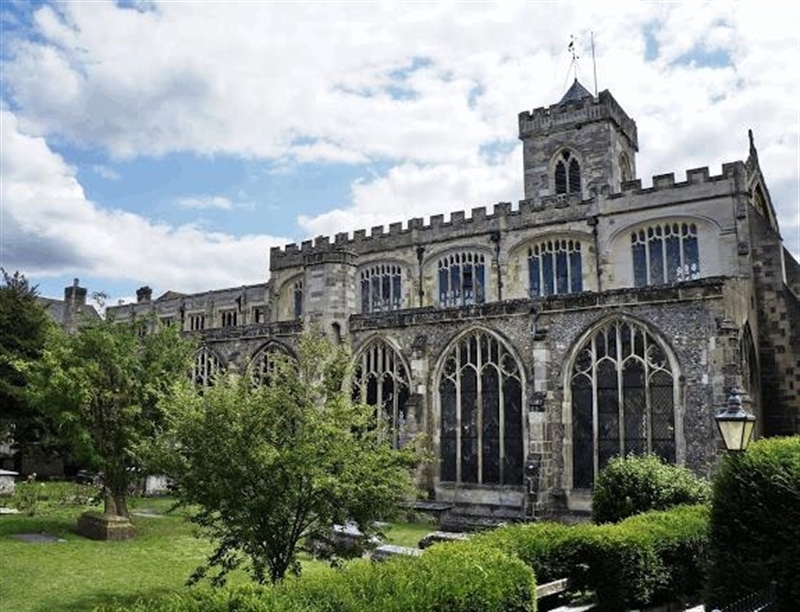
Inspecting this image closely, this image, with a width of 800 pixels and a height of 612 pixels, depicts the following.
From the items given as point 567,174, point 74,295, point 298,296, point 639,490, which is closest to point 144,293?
point 74,295

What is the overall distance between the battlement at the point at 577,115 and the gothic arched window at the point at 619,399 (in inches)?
671

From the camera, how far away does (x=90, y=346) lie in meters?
19.2

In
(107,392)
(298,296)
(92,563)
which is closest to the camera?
(92,563)

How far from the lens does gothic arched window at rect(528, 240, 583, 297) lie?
101 feet

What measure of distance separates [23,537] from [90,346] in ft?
16.7

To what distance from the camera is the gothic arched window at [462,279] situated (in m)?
33.0

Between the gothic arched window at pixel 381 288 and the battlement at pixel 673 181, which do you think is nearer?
the battlement at pixel 673 181

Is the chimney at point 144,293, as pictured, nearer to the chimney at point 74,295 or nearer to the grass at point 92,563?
the chimney at point 74,295

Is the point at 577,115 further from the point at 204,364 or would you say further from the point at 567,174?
the point at 204,364

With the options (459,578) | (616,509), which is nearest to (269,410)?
(459,578)

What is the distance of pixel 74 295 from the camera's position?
57.0m

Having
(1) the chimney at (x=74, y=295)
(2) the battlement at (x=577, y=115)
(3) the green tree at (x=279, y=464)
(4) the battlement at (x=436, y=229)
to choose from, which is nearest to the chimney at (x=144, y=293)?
(1) the chimney at (x=74, y=295)

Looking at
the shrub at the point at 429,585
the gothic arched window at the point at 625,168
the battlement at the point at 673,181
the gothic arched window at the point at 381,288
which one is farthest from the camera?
the gothic arched window at the point at 381,288

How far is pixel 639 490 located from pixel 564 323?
761 cm
